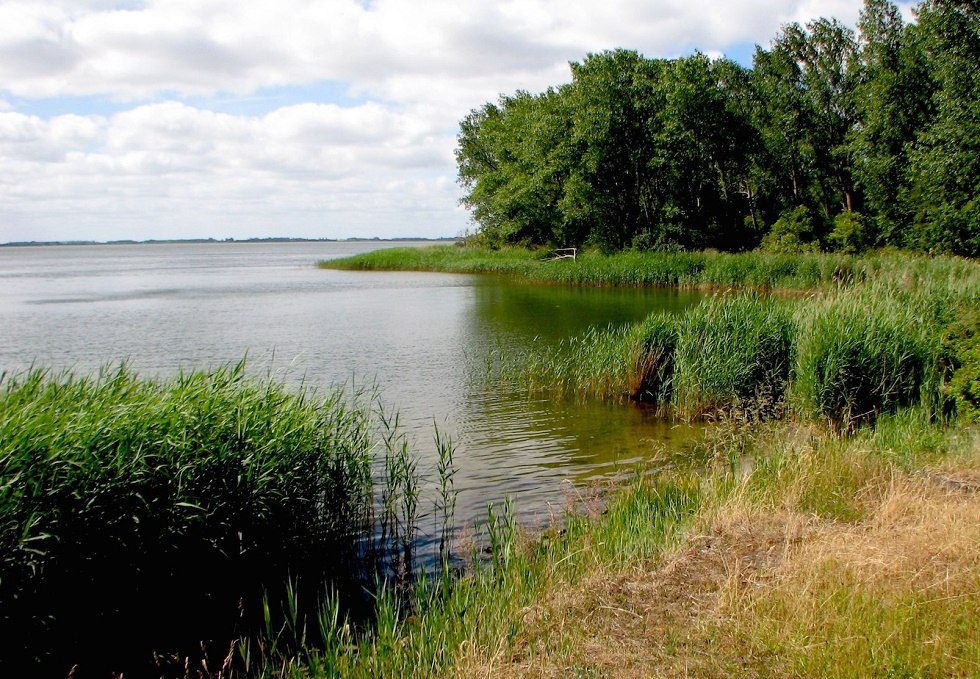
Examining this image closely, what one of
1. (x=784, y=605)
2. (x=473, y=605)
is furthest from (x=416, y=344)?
(x=784, y=605)

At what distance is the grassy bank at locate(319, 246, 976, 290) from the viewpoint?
2558 cm

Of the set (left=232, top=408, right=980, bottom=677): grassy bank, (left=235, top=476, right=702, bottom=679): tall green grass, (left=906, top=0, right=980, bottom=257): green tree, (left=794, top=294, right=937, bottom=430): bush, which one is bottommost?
(left=235, top=476, right=702, bottom=679): tall green grass

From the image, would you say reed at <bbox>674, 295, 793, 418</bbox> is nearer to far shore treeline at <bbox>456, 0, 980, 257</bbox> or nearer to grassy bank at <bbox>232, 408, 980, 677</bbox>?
grassy bank at <bbox>232, 408, 980, 677</bbox>

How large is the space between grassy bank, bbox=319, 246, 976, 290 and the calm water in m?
2.23

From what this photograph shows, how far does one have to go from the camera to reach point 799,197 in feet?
168

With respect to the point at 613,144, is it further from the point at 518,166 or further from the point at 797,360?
the point at 797,360

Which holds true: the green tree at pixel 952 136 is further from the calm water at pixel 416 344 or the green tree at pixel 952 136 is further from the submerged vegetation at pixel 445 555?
the submerged vegetation at pixel 445 555

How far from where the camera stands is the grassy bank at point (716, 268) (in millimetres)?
25578

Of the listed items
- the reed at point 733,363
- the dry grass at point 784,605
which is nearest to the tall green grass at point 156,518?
the dry grass at point 784,605

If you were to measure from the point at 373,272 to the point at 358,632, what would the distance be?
191 feet

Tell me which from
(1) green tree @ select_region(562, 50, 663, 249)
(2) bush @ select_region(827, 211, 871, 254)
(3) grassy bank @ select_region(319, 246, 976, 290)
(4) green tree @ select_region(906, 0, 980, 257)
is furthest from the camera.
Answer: (1) green tree @ select_region(562, 50, 663, 249)

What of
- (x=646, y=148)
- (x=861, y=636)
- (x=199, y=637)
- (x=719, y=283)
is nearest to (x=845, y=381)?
(x=861, y=636)

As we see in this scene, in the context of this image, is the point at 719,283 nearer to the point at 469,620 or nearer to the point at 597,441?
the point at 597,441

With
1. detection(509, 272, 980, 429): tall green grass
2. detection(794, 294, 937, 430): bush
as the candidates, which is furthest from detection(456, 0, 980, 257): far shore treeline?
detection(794, 294, 937, 430): bush
